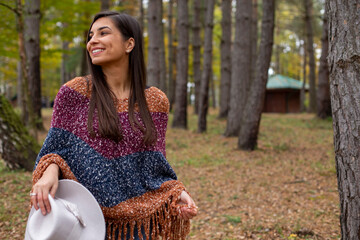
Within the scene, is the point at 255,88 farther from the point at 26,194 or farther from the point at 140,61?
the point at 140,61

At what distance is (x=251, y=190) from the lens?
273 inches

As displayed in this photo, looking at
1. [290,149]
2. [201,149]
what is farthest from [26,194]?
[290,149]

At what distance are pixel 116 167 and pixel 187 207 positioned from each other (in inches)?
19.8

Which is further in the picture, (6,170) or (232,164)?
(232,164)

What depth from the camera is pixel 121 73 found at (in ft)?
7.75

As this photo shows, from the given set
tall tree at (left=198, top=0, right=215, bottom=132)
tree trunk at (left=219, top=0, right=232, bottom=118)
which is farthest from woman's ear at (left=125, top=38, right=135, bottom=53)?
tree trunk at (left=219, top=0, right=232, bottom=118)

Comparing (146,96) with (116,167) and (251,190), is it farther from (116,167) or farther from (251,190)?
(251,190)

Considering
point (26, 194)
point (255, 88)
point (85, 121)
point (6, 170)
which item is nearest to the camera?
point (85, 121)

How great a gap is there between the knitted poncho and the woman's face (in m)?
0.19

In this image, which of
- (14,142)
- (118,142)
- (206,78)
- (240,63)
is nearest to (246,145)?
(240,63)

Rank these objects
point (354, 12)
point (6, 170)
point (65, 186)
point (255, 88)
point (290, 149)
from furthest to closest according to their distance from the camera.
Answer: point (290, 149), point (255, 88), point (6, 170), point (354, 12), point (65, 186)

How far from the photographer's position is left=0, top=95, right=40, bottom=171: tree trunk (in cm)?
638

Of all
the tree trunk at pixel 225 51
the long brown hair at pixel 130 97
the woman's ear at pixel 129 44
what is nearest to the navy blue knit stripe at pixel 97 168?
the long brown hair at pixel 130 97

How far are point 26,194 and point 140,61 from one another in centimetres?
447
